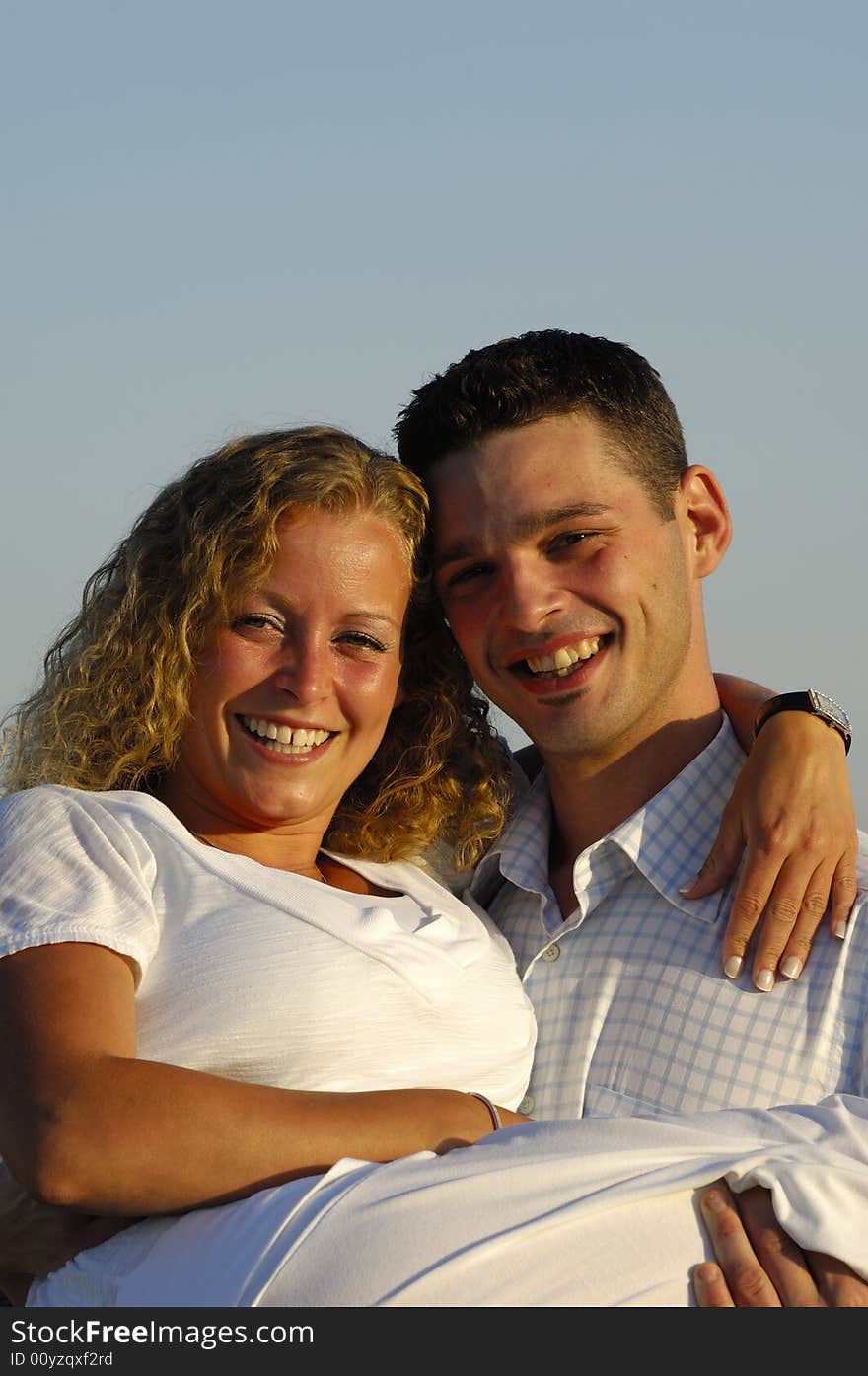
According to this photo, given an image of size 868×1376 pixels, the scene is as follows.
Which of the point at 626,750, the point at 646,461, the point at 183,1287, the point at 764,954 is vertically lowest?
the point at 183,1287

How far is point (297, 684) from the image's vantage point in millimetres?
3295

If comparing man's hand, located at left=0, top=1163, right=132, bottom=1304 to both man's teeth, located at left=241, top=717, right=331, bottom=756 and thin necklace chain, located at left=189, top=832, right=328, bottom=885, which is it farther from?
man's teeth, located at left=241, top=717, right=331, bottom=756

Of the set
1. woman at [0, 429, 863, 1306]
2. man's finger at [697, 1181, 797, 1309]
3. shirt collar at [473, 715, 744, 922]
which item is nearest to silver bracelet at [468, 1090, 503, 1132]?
woman at [0, 429, 863, 1306]

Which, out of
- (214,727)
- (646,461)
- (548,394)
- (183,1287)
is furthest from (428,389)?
(183,1287)

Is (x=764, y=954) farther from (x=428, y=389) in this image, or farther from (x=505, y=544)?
(x=428, y=389)

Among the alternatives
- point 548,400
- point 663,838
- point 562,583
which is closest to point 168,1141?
point 663,838

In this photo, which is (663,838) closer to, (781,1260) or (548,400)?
(548,400)

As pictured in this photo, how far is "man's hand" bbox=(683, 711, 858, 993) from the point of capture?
10.7 feet

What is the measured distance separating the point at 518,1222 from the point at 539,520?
186 centimetres

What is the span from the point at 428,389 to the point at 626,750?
1.11 meters

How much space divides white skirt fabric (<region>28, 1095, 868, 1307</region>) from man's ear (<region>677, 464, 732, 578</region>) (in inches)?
74.3

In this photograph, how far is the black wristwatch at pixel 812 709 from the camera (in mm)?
3633

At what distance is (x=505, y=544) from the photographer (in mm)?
3734

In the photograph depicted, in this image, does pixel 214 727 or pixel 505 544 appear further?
pixel 505 544
